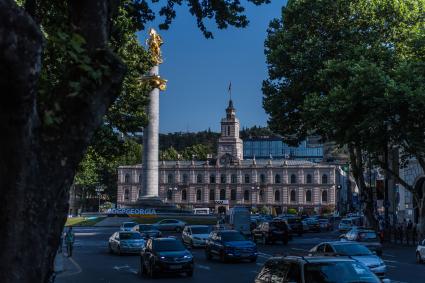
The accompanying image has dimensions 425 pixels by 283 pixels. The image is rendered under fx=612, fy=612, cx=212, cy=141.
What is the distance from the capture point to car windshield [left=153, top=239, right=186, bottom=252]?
2351 cm

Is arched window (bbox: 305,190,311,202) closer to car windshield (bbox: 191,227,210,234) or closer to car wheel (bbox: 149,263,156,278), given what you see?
car windshield (bbox: 191,227,210,234)

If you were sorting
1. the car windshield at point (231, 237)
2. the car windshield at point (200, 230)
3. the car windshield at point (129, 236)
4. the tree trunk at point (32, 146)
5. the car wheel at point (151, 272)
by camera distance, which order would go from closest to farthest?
the tree trunk at point (32, 146) < the car wheel at point (151, 272) < the car windshield at point (231, 237) < the car windshield at point (129, 236) < the car windshield at point (200, 230)

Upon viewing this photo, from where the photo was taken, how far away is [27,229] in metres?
5.26


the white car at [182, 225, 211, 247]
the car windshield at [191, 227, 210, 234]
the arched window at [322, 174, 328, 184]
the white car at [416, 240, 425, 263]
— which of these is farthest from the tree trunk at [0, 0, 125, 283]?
the arched window at [322, 174, 328, 184]

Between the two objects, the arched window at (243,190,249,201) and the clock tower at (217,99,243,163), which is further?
the clock tower at (217,99,243,163)

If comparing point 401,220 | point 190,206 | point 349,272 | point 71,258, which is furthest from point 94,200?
point 349,272

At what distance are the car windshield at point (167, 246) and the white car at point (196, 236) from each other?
1470cm

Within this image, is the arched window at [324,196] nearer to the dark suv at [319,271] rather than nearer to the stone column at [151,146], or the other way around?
the stone column at [151,146]

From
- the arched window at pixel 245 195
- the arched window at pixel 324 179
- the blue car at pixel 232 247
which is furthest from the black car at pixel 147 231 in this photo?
the arched window at pixel 245 195

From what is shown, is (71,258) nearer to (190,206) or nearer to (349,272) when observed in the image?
(349,272)

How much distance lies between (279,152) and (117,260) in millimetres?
154018

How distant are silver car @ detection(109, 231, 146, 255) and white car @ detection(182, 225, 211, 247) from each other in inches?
195

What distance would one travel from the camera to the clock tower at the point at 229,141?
143750 millimetres

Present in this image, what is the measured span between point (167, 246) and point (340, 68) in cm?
1532
